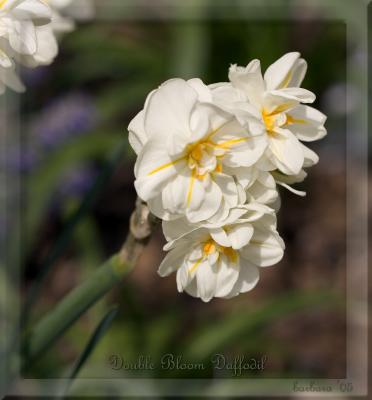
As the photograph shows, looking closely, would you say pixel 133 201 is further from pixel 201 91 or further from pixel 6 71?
pixel 201 91

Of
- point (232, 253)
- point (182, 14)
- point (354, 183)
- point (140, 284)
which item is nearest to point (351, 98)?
point (354, 183)

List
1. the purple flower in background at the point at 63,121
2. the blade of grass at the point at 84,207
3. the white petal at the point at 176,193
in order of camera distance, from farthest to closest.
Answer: the purple flower in background at the point at 63,121 < the blade of grass at the point at 84,207 < the white petal at the point at 176,193

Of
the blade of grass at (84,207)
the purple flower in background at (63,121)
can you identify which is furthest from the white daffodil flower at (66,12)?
the purple flower in background at (63,121)

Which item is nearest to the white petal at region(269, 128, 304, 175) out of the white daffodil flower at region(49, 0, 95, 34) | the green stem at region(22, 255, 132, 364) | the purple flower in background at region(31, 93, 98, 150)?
the green stem at region(22, 255, 132, 364)

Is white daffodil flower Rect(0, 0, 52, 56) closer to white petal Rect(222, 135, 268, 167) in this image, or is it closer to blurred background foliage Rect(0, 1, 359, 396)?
white petal Rect(222, 135, 268, 167)

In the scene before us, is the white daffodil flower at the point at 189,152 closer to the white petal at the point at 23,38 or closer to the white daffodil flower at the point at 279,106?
the white daffodil flower at the point at 279,106

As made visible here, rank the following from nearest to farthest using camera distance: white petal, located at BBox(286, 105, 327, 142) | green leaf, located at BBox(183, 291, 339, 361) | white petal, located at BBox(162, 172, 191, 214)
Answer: white petal, located at BBox(162, 172, 191, 214) < white petal, located at BBox(286, 105, 327, 142) < green leaf, located at BBox(183, 291, 339, 361)
